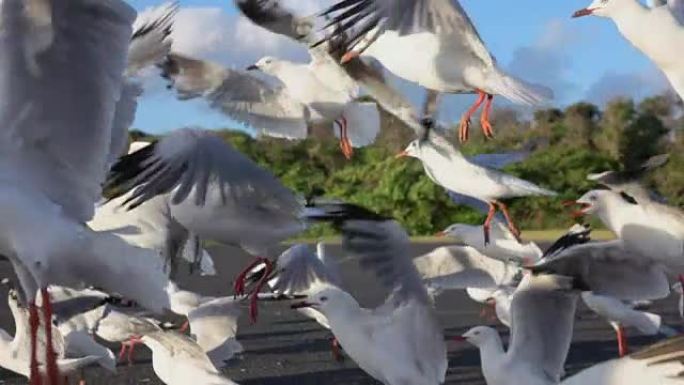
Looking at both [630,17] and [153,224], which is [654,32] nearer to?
[630,17]

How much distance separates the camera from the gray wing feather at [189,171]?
6.20 m

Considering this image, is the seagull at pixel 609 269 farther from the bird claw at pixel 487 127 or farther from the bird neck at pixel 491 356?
the bird claw at pixel 487 127

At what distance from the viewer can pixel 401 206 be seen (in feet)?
91.2

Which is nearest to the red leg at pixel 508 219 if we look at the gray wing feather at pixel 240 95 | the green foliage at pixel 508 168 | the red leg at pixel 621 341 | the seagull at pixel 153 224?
the red leg at pixel 621 341

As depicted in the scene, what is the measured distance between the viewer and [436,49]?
18.6 ft

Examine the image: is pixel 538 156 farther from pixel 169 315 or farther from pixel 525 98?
pixel 525 98

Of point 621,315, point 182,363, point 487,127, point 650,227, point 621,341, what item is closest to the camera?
point 182,363

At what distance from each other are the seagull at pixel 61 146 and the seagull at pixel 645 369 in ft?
9.19

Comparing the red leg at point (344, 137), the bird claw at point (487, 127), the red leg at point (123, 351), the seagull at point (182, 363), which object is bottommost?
the red leg at point (123, 351)

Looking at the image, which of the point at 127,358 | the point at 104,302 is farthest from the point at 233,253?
the point at 104,302

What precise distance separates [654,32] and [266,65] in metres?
3.48

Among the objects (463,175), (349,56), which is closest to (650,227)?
(349,56)

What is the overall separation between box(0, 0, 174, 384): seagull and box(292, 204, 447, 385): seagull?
0.84 m

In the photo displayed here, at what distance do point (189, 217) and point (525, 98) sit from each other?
238 cm
